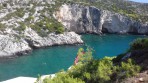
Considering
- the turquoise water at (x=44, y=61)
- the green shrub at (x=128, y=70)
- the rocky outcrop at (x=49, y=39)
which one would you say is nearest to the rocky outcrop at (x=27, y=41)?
the rocky outcrop at (x=49, y=39)

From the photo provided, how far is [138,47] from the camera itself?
966 inches

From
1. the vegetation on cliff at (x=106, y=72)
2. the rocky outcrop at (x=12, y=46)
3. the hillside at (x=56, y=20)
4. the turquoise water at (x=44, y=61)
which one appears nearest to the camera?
the vegetation on cliff at (x=106, y=72)

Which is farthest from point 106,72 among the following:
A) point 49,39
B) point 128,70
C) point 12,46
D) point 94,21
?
point 94,21

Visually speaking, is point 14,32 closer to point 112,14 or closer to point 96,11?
point 96,11

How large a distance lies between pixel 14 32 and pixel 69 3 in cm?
3979

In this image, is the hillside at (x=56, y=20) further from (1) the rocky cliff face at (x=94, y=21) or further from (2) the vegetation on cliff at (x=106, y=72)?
(2) the vegetation on cliff at (x=106, y=72)

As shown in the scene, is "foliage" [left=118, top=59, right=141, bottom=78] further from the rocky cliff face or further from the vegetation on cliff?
the rocky cliff face

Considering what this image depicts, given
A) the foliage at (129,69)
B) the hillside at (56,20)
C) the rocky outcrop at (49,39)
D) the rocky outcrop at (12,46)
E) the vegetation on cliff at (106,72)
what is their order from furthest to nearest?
the hillside at (56,20) → the rocky outcrop at (49,39) → the rocky outcrop at (12,46) → the vegetation on cliff at (106,72) → the foliage at (129,69)

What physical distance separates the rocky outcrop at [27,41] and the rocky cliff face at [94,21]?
18.7 meters

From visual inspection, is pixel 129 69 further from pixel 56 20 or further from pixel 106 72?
pixel 56 20

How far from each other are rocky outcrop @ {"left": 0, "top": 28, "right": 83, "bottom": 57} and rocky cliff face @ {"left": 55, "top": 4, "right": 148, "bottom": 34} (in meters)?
18.7

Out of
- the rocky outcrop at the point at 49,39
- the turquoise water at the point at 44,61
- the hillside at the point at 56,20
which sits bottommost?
the turquoise water at the point at 44,61

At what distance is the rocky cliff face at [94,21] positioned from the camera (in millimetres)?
125775

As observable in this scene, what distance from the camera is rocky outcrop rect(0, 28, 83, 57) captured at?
81625mm
